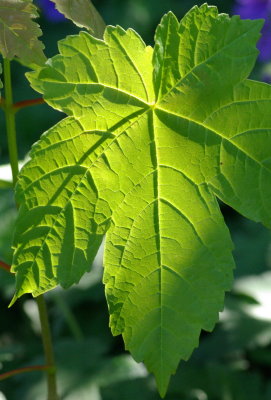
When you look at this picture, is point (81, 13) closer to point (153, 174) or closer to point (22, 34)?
point (22, 34)

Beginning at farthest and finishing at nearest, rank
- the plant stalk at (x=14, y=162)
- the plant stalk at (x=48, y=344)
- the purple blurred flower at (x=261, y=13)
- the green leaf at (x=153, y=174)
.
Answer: the purple blurred flower at (x=261, y=13) → the plant stalk at (x=48, y=344) → the plant stalk at (x=14, y=162) → the green leaf at (x=153, y=174)

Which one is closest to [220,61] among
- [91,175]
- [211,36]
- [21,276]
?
[211,36]

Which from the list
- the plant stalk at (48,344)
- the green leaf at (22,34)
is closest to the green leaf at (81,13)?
the green leaf at (22,34)

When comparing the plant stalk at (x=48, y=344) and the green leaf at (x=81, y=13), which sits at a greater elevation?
the green leaf at (x=81, y=13)

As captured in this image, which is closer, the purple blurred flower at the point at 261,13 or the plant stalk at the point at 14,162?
the plant stalk at the point at 14,162

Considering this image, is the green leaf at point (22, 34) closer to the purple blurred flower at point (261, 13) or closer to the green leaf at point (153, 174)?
the green leaf at point (153, 174)

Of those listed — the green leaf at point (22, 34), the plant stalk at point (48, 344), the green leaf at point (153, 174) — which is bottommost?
the plant stalk at point (48, 344)
